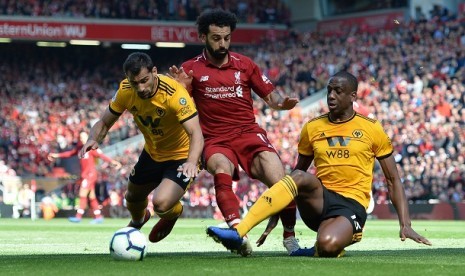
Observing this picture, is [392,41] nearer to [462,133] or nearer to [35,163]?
[462,133]

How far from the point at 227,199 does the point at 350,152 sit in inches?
49.9

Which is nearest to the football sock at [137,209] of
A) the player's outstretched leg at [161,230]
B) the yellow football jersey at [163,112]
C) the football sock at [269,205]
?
the player's outstretched leg at [161,230]

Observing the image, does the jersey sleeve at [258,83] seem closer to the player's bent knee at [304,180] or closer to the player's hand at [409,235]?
the player's bent knee at [304,180]

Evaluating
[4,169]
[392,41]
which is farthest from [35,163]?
[392,41]

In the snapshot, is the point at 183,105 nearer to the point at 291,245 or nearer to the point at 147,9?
the point at 291,245

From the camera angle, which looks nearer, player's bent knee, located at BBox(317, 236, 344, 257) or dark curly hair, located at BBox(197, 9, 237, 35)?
player's bent knee, located at BBox(317, 236, 344, 257)

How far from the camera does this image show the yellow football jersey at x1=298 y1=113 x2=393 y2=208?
10.2 m

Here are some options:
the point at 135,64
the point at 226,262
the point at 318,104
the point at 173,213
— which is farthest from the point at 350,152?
the point at 318,104

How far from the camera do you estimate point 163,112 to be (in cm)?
1080

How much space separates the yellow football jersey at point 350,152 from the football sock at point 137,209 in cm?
262

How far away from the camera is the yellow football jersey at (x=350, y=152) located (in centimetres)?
1024

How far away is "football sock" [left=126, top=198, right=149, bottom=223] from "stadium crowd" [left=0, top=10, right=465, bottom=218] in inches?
612

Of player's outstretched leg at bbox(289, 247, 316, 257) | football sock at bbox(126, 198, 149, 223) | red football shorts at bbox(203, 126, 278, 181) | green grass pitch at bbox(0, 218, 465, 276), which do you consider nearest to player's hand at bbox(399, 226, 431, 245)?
green grass pitch at bbox(0, 218, 465, 276)

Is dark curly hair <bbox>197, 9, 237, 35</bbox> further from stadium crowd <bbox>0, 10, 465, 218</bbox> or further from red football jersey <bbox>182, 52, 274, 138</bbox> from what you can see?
stadium crowd <bbox>0, 10, 465, 218</bbox>
